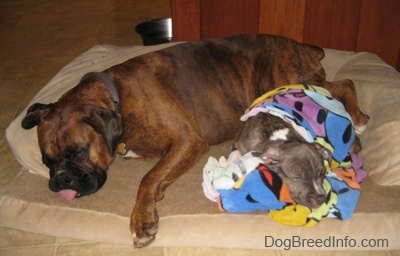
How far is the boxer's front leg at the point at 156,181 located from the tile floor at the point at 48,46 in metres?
0.17

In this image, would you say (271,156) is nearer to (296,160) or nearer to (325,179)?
(296,160)

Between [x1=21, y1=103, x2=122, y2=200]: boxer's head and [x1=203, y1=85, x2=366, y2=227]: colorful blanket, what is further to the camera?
[x1=21, y1=103, x2=122, y2=200]: boxer's head

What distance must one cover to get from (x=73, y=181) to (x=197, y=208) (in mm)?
755

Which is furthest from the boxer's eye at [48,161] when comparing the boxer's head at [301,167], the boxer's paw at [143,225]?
the boxer's head at [301,167]

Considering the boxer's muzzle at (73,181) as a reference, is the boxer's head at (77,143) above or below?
above

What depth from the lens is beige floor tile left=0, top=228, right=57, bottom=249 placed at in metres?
2.67

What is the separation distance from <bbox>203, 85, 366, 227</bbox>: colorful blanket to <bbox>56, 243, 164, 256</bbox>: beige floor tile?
48 centimetres

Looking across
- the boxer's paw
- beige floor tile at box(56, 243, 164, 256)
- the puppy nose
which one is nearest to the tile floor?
beige floor tile at box(56, 243, 164, 256)

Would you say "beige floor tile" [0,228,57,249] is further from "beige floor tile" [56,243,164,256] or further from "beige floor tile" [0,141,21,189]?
"beige floor tile" [0,141,21,189]

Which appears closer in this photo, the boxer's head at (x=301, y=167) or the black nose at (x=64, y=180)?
the boxer's head at (x=301, y=167)

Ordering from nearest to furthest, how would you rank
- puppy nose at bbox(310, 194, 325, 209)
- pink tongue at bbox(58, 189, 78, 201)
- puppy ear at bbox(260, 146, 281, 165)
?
1. puppy nose at bbox(310, 194, 325, 209)
2. puppy ear at bbox(260, 146, 281, 165)
3. pink tongue at bbox(58, 189, 78, 201)

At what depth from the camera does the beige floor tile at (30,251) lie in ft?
8.50

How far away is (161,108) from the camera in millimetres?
Result: 2852

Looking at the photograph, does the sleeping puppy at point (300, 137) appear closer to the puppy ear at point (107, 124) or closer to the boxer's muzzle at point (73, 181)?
the puppy ear at point (107, 124)
